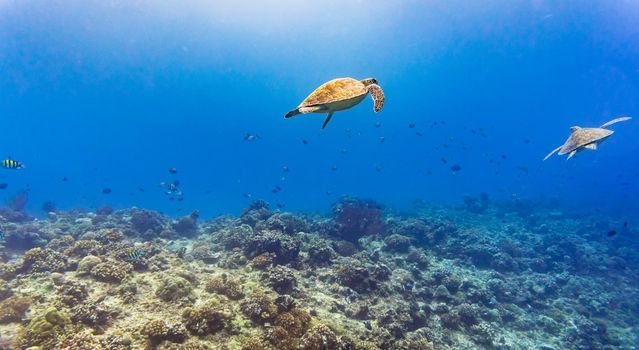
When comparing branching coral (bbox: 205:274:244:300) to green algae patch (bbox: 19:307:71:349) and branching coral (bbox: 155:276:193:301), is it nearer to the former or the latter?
branching coral (bbox: 155:276:193:301)

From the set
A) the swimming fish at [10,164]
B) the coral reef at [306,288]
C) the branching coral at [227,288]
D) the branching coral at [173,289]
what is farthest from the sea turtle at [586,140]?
the swimming fish at [10,164]

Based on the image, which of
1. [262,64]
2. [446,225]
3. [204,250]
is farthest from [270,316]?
[262,64]

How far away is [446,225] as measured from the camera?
66.7ft

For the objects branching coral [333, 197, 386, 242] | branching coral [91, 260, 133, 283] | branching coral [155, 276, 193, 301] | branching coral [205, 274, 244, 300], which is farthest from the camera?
branching coral [333, 197, 386, 242]

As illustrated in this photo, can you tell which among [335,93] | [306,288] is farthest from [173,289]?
[335,93]

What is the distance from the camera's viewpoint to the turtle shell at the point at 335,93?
13.9 ft

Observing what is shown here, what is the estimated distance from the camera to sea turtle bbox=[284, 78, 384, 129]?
416cm

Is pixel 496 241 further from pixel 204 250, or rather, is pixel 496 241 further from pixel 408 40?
pixel 408 40

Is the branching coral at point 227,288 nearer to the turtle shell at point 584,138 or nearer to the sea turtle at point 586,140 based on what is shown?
the sea turtle at point 586,140

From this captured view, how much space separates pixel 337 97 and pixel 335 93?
7.8 inches

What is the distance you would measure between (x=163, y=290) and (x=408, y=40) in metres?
130

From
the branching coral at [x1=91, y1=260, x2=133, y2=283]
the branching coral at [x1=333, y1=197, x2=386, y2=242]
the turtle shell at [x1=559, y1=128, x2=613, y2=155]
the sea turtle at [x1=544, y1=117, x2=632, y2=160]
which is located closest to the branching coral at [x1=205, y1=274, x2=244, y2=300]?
the branching coral at [x1=91, y1=260, x2=133, y2=283]

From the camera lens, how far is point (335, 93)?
174 inches

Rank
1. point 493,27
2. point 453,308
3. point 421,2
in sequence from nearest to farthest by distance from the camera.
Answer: point 453,308 < point 421,2 < point 493,27
